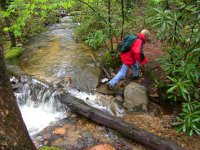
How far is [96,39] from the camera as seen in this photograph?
9.30 meters

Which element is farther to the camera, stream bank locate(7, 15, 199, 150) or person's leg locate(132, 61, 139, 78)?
person's leg locate(132, 61, 139, 78)

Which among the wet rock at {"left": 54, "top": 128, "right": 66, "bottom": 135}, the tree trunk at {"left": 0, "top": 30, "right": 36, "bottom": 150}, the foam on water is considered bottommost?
the foam on water

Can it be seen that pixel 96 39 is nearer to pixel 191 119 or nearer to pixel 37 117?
pixel 37 117

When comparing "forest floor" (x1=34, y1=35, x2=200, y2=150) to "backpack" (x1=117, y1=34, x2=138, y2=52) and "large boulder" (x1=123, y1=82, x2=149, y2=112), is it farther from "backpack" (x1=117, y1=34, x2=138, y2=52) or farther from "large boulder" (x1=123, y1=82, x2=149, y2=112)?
"backpack" (x1=117, y1=34, x2=138, y2=52)

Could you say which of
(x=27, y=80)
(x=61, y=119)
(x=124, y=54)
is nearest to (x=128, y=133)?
(x=61, y=119)

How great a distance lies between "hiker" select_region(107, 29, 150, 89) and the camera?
21.9 feet

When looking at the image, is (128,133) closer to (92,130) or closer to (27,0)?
(92,130)

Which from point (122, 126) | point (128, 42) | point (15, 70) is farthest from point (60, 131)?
point (15, 70)

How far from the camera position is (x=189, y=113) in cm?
549

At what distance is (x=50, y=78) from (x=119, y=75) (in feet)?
7.04

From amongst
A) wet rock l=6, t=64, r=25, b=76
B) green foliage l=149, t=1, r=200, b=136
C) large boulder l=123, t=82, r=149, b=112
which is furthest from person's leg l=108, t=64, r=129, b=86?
wet rock l=6, t=64, r=25, b=76

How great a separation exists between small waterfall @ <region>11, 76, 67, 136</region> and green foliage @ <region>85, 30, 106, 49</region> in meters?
2.24

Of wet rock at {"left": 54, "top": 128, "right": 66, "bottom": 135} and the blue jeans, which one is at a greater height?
the blue jeans

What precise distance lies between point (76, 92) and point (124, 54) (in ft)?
5.68
